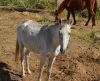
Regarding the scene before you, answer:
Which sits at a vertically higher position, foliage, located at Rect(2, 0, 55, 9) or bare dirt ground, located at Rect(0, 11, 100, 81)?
foliage, located at Rect(2, 0, 55, 9)

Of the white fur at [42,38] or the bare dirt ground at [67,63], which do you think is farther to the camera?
Answer: the bare dirt ground at [67,63]

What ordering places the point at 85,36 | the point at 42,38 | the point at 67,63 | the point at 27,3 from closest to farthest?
the point at 42,38, the point at 67,63, the point at 85,36, the point at 27,3

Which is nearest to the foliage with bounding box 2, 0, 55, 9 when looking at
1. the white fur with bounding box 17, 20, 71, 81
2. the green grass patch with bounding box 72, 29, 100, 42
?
the green grass patch with bounding box 72, 29, 100, 42

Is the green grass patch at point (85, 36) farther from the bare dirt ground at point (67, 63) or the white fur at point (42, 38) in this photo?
the white fur at point (42, 38)

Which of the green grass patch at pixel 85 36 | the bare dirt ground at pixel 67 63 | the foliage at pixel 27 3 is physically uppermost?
the foliage at pixel 27 3

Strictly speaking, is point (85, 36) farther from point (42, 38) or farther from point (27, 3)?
point (27, 3)

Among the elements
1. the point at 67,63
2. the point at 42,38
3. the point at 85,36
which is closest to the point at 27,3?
the point at 85,36

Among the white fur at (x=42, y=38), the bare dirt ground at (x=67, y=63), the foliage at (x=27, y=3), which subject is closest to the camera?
the white fur at (x=42, y=38)

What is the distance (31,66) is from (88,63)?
1.23m

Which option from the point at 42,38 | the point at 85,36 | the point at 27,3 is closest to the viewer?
the point at 42,38

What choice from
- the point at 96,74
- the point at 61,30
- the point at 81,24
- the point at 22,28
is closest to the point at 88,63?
the point at 96,74

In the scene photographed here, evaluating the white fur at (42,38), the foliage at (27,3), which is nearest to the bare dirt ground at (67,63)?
the white fur at (42,38)

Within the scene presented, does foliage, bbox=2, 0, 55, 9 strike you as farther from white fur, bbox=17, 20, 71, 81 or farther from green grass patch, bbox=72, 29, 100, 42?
white fur, bbox=17, 20, 71, 81

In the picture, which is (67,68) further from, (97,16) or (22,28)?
(97,16)
